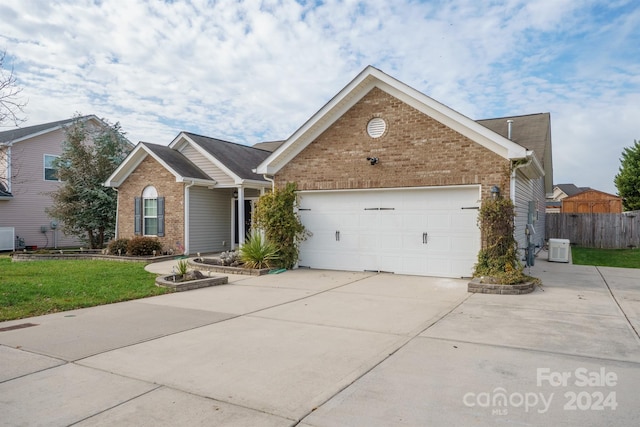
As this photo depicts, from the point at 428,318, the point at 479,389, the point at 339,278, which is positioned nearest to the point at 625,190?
the point at 339,278

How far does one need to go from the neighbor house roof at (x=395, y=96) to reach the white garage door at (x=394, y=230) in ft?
4.09

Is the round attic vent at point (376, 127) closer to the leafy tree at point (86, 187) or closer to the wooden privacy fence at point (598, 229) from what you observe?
the leafy tree at point (86, 187)

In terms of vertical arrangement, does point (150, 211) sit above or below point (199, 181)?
below

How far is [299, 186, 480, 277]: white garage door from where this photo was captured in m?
11.1

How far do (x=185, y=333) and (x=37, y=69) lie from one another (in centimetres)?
1195

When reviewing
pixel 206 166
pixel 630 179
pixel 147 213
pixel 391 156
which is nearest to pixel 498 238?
pixel 391 156

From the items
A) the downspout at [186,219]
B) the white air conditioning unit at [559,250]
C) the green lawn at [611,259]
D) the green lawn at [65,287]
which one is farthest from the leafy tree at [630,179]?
the green lawn at [65,287]

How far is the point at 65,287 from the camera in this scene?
9727 millimetres

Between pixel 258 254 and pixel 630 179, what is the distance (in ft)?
78.1

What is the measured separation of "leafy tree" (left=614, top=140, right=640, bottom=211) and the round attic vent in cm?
2106

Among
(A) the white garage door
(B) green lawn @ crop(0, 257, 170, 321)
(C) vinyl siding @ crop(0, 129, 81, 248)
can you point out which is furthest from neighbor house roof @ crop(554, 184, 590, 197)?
(B) green lawn @ crop(0, 257, 170, 321)

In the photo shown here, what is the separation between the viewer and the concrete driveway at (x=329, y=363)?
12.1ft

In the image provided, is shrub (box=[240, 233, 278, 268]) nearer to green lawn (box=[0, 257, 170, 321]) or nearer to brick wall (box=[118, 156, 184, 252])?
green lawn (box=[0, 257, 170, 321])

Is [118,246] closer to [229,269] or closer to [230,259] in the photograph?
[230,259]
